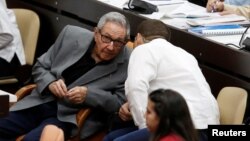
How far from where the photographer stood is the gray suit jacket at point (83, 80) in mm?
3631

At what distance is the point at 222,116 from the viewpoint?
3.48m

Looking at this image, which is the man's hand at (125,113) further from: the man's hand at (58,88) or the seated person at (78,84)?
the man's hand at (58,88)

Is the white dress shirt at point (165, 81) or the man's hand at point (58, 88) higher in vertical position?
the white dress shirt at point (165, 81)

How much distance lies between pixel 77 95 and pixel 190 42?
0.94 meters

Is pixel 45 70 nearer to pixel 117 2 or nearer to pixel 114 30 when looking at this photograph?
pixel 114 30

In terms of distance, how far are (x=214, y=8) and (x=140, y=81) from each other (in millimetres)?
1696

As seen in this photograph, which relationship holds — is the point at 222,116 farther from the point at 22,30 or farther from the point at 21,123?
the point at 22,30

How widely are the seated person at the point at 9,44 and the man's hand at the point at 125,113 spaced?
119 centimetres

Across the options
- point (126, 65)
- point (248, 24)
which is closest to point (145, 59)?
point (126, 65)

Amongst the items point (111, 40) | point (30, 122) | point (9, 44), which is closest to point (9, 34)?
point (9, 44)

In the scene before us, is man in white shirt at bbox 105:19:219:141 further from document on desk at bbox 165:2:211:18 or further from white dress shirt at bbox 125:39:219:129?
document on desk at bbox 165:2:211:18

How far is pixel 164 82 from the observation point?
3.33 m

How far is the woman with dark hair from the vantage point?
8.32ft

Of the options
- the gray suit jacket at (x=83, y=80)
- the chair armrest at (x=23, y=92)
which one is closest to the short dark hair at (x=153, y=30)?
the gray suit jacket at (x=83, y=80)
